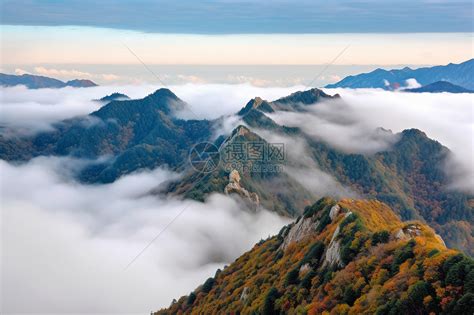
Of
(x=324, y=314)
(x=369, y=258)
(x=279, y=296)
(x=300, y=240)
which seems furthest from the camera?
(x=300, y=240)

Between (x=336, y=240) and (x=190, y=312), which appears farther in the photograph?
(x=190, y=312)

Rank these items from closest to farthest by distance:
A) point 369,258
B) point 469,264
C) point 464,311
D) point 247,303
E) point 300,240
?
point 464,311 < point 469,264 < point 369,258 < point 247,303 < point 300,240

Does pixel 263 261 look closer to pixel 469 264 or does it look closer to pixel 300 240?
pixel 300 240

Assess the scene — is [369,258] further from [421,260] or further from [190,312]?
[190,312]

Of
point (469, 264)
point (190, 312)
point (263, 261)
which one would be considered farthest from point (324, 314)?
point (190, 312)

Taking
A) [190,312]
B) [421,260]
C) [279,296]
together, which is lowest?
[190,312]

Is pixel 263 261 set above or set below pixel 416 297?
below
